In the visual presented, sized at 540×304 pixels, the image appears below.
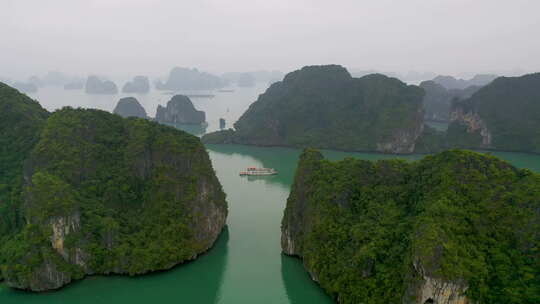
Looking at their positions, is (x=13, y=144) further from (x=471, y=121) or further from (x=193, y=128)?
(x=471, y=121)

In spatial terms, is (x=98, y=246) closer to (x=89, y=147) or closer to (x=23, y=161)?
(x=89, y=147)

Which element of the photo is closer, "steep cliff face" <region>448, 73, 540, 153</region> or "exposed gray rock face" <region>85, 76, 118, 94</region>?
"steep cliff face" <region>448, 73, 540, 153</region>

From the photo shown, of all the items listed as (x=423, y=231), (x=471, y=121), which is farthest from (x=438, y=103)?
(x=423, y=231)

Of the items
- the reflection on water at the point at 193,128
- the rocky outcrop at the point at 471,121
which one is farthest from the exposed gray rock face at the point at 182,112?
the rocky outcrop at the point at 471,121

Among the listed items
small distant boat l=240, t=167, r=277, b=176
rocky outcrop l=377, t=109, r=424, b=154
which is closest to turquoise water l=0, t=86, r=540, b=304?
small distant boat l=240, t=167, r=277, b=176

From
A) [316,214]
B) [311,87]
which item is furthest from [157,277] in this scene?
[311,87]

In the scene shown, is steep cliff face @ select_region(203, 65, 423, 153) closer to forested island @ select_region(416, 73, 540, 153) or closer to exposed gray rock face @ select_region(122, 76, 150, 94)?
forested island @ select_region(416, 73, 540, 153)
